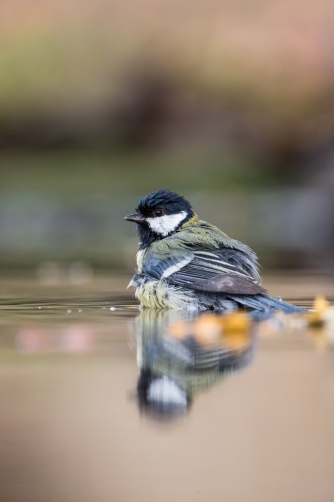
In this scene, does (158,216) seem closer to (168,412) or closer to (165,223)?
(165,223)

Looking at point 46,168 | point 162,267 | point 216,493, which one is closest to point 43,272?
point 162,267

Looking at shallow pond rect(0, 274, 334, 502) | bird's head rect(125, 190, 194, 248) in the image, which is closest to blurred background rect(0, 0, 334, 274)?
bird's head rect(125, 190, 194, 248)

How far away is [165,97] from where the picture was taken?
20438 millimetres

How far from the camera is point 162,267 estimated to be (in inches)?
199

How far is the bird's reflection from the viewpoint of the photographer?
9.34 ft

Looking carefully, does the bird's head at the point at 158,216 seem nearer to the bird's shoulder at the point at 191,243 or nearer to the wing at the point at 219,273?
the bird's shoulder at the point at 191,243

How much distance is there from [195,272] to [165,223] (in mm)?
→ 763

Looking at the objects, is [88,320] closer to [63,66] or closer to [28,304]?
[28,304]

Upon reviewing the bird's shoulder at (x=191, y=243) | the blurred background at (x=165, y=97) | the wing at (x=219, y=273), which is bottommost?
the wing at (x=219, y=273)

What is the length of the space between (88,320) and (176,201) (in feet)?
4.34

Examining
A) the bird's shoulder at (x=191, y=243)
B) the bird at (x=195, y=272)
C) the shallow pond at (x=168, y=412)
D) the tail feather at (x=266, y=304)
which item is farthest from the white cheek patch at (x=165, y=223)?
the shallow pond at (x=168, y=412)

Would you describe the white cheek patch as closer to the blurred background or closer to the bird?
the bird

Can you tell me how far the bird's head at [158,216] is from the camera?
5.56 metres

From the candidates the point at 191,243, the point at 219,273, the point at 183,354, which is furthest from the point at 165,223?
the point at 183,354
